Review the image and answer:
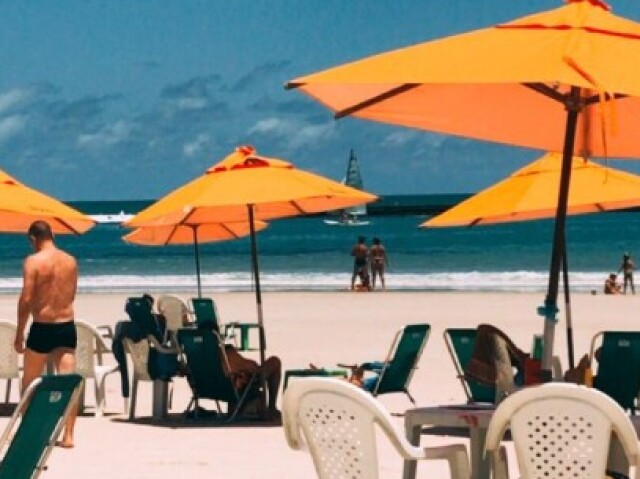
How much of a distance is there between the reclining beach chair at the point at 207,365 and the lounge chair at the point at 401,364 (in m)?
0.81

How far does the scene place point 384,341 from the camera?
19984mm

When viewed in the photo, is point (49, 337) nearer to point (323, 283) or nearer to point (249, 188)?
point (249, 188)

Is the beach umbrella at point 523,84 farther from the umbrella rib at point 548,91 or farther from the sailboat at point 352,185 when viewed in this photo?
the sailboat at point 352,185

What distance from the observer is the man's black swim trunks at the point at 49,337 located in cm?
975

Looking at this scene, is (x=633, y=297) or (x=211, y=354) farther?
(x=633, y=297)

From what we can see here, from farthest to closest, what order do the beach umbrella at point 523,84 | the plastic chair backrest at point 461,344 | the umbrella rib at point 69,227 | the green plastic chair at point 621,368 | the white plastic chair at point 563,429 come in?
the umbrella rib at point 69,227, the plastic chair backrest at point 461,344, the green plastic chair at point 621,368, the beach umbrella at point 523,84, the white plastic chair at point 563,429

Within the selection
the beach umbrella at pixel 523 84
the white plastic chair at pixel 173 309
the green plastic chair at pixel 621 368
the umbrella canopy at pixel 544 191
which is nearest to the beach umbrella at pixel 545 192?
the umbrella canopy at pixel 544 191

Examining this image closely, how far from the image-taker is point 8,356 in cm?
1180

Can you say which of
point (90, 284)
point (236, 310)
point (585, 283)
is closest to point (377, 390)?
point (236, 310)

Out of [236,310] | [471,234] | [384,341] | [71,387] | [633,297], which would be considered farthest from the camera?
[471,234]

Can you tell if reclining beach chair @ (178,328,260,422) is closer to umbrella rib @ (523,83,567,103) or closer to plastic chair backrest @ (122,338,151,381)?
plastic chair backrest @ (122,338,151,381)

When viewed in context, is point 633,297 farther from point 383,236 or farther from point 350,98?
point 383,236

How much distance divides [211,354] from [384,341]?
909cm

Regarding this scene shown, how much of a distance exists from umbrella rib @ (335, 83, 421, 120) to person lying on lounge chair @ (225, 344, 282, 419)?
406 cm
